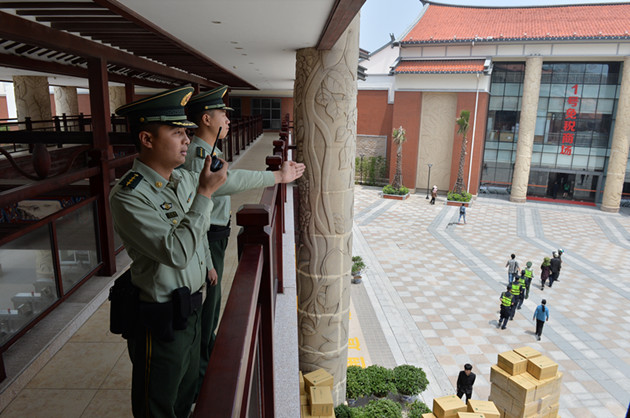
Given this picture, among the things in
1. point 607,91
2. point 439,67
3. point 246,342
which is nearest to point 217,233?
point 246,342

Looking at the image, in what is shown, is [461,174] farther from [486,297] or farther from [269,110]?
[269,110]

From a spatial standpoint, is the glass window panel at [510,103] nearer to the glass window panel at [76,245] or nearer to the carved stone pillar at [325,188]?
the carved stone pillar at [325,188]

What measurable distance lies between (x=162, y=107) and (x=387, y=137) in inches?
1028

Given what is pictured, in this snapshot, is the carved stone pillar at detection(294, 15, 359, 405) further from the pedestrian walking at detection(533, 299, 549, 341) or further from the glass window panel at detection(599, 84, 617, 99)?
the glass window panel at detection(599, 84, 617, 99)

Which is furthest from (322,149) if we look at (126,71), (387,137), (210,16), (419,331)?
(387,137)

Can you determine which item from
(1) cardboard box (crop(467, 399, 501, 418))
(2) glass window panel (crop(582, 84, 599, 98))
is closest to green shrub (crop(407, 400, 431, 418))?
(1) cardboard box (crop(467, 399, 501, 418))

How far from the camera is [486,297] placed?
12.4 meters

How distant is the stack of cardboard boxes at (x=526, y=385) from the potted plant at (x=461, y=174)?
54.6 ft

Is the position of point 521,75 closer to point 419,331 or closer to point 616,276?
point 616,276

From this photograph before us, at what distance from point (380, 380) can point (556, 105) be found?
22364 millimetres

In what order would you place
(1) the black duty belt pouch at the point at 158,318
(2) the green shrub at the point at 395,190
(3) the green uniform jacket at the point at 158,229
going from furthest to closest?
1. (2) the green shrub at the point at 395,190
2. (1) the black duty belt pouch at the point at 158,318
3. (3) the green uniform jacket at the point at 158,229

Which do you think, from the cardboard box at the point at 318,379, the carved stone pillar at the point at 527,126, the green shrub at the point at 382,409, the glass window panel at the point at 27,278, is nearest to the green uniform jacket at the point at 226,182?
the glass window panel at the point at 27,278

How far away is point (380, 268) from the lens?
1468 centimetres

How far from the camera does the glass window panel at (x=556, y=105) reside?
78.4 ft
